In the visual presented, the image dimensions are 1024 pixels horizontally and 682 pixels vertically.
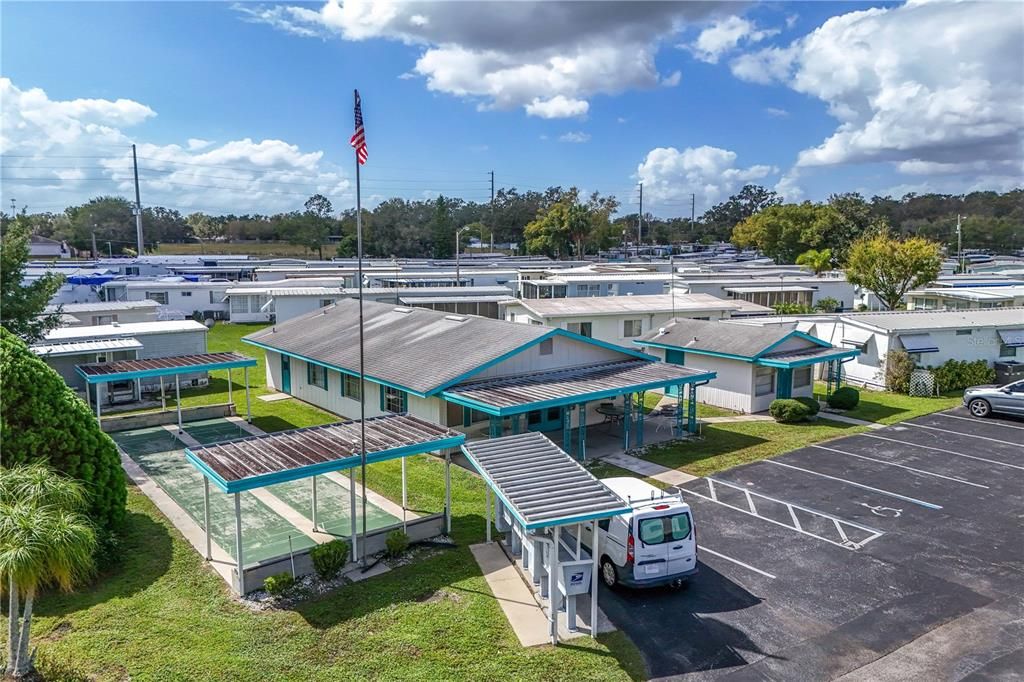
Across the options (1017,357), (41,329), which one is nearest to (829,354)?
(1017,357)

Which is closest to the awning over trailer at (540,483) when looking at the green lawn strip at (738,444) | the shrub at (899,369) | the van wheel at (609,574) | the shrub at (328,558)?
the van wheel at (609,574)

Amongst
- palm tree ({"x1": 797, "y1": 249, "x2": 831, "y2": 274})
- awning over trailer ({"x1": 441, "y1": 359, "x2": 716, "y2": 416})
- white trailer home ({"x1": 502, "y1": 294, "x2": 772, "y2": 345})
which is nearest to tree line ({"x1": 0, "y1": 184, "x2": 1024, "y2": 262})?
palm tree ({"x1": 797, "y1": 249, "x2": 831, "y2": 274})

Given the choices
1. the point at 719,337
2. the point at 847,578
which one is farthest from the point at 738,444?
the point at 847,578

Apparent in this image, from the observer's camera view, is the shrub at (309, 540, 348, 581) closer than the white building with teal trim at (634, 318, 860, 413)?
Yes

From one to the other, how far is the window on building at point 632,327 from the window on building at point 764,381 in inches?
435

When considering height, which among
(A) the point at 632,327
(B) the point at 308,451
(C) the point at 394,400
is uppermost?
(A) the point at 632,327

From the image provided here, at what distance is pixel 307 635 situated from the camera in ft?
36.7

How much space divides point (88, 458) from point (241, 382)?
19.0m

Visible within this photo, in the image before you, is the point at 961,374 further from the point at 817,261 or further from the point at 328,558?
the point at 817,261

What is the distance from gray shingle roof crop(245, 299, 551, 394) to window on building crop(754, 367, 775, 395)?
395 inches

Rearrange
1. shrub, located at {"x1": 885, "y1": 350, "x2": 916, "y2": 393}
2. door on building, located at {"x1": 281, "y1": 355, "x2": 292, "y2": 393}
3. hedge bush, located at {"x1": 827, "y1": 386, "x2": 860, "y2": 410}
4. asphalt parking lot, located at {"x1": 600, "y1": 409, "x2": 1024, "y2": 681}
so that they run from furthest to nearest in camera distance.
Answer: shrub, located at {"x1": 885, "y1": 350, "x2": 916, "y2": 393}
door on building, located at {"x1": 281, "y1": 355, "x2": 292, "y2": 393}
hedge bush, located at {"x1": 827, "y1": 386, "x2": 860, "y2": 410}
asphalt parking lot, located at {"x1": 600, "y1": 409, "x2": 1024, "y2": 681}

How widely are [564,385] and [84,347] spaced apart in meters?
18.4

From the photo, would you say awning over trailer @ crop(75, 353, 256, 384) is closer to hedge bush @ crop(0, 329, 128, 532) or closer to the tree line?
hedge bush @ crop(0, 329, 128, 532)

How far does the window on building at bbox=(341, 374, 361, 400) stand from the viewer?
82.3 feet
